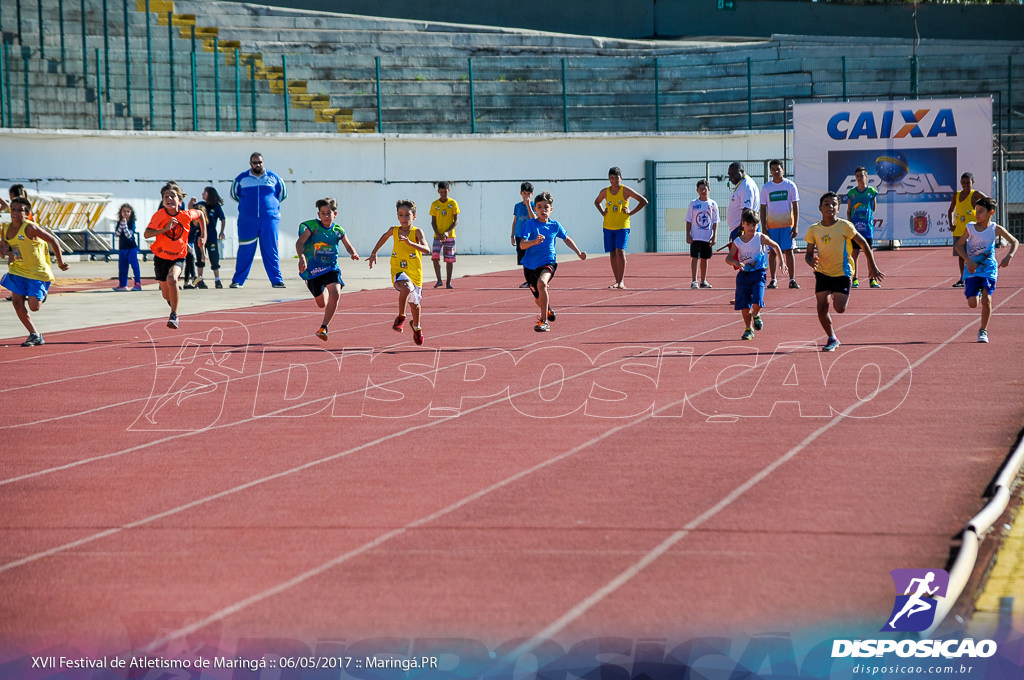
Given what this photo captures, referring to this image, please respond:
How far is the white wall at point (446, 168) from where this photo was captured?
34.9 metres

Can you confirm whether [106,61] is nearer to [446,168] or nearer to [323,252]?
[446,168]

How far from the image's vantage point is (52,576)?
6094mm

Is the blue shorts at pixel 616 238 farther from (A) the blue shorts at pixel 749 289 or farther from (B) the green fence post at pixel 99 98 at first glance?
(B) the green fence post at pixel 99 98

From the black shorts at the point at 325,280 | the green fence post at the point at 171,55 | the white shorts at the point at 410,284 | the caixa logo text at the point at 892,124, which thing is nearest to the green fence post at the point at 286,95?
the green fence post at the point at 171,55

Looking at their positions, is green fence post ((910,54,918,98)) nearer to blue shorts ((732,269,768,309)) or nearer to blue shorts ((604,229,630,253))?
blue shorts ((604,229,630,253))

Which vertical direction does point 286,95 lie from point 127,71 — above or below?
below

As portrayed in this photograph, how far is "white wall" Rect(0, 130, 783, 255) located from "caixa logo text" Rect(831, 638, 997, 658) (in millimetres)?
30768

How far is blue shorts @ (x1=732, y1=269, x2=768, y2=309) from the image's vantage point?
14.6 m

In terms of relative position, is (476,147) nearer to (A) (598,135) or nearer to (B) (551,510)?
(A) (598,135)

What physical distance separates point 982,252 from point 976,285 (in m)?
0.36

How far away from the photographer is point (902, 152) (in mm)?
33188

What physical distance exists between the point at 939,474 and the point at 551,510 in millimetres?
2449

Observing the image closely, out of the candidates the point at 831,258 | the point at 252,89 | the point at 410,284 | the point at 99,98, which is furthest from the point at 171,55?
the point at 831,258

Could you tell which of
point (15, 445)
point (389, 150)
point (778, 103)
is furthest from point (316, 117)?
point (15, 445)
